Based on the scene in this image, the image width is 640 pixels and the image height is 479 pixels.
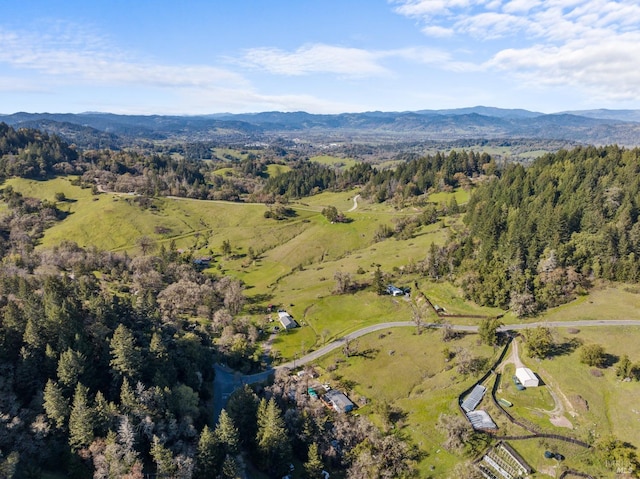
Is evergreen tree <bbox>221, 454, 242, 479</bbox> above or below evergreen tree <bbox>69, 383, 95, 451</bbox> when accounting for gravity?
below

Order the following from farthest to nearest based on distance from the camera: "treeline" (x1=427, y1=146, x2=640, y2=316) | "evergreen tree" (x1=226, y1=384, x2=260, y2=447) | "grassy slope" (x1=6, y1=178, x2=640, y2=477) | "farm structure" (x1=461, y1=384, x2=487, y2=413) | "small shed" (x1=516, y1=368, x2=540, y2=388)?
"treeline" (x1=427, y1=146, x2=640, y2=316), "small shed" (x1=516, y1=368, x2=540, y2=388), "farm structure" (x1=461, y1=384, x2=487, y2=413), "evergreen tree" (x1=226, y1=384, x2=260, y2=447), "grassy slope" (x1=6, y1=178, x2=640, y2=477)

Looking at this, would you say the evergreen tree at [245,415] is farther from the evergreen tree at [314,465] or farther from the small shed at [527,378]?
the small shed at [527,378]

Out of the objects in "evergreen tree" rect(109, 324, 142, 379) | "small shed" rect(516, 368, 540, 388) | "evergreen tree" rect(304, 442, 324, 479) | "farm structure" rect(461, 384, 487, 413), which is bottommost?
"evergreen tree" rect(304, 442, 324, 479)

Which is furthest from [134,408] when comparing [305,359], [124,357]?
[305,359]

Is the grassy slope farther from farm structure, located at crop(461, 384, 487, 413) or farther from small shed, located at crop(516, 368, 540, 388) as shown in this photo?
small shed, located at crop(516, 368, 540, 388)

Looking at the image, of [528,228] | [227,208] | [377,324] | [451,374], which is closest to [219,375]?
[377,324]

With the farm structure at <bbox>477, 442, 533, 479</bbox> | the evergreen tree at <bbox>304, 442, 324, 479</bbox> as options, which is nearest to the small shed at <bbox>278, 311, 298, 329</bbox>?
the evergreen tree at <bbox>304, 442, 324, 479</bbox>

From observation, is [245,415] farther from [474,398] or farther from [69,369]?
[474,398]
